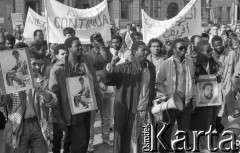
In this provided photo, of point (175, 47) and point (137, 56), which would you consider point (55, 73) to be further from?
point (175, 47)

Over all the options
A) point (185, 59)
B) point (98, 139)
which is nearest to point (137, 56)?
point (185, 59)

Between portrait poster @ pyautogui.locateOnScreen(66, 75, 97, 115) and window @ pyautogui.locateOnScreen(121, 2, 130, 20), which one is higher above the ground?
window @ pyautogui.locateOnScreen(121, 2, 130, 20)

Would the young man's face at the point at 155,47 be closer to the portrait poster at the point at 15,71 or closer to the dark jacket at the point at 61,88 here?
the dark jacket at the point at 61,88

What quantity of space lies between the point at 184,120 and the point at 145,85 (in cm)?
98

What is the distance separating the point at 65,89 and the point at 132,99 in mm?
799

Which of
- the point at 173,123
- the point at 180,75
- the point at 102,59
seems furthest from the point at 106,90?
the point at 180,75

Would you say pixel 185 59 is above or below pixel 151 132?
above

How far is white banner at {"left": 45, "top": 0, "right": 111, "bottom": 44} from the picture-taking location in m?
8.36

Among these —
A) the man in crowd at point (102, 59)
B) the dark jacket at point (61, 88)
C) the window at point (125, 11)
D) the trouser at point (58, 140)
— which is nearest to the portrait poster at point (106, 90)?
the man in crowd at point (102, 59)

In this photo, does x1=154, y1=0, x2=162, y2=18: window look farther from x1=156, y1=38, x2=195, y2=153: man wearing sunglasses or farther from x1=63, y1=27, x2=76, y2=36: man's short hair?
x1=156, y1=38, x2=195, y2=153: man wearing sunglasses

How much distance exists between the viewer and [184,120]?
5.90m

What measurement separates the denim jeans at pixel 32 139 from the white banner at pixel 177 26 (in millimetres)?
4362

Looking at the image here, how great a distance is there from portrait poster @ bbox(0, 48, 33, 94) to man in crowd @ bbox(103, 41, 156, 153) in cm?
107

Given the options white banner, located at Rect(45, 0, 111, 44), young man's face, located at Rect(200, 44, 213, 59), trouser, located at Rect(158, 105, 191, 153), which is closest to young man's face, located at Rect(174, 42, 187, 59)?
young man's face, located at Rect(200, 44, 213, 59)
